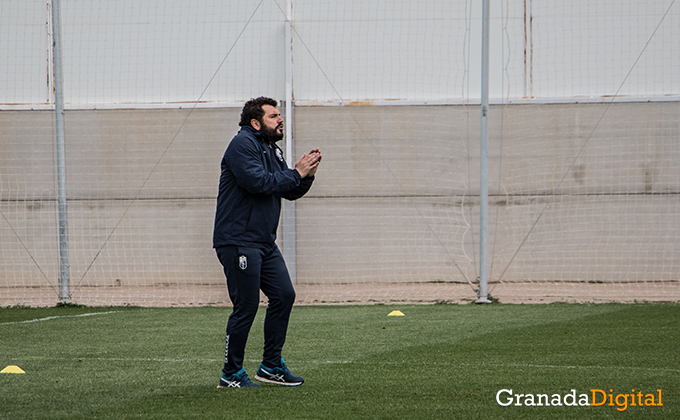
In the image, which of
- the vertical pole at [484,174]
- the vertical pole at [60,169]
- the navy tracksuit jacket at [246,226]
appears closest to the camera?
the navy tracksuit jacket at [246,226]

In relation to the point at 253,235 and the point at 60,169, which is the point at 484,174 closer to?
the point at 60,169

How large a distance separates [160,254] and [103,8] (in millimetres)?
4530

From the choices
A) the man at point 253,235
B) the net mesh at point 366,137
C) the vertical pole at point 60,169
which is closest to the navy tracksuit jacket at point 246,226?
the man at point 253,235

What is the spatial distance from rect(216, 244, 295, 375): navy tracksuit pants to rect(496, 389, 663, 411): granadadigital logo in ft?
4.63

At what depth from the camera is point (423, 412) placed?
378 cm

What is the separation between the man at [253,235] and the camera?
4.37 metres

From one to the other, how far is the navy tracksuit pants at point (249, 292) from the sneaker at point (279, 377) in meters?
0.04

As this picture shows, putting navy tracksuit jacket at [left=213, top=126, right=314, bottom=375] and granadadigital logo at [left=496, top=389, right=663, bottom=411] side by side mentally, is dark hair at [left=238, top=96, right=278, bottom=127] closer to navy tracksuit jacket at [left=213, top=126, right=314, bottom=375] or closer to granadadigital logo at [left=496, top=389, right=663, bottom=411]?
navy tracksuit jacket at [left=213, top=126, right=314, bottom=375]

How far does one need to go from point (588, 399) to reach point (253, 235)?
2141 millimetres

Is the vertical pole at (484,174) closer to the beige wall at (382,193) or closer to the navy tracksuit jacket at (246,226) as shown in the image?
the beige wall at (382,193)

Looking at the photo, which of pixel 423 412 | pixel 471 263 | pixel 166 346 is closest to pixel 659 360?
pixel 423 412

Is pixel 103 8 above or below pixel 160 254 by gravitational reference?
above

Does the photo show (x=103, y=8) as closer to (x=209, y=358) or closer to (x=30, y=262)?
(x=30, y=262)

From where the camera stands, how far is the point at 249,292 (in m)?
4.39
